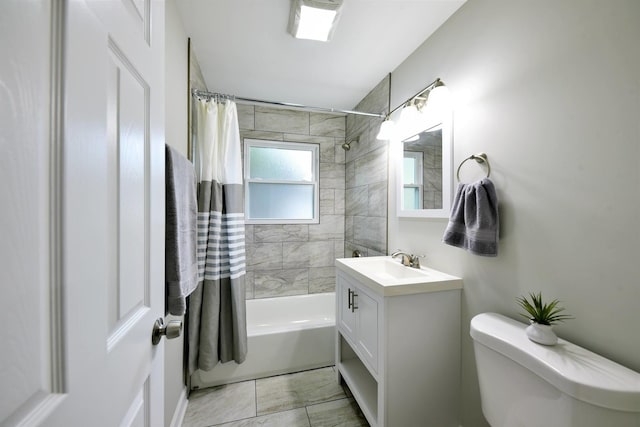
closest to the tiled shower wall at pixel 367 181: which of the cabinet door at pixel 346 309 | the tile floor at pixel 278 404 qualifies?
the cabinet door at pixel 346 309

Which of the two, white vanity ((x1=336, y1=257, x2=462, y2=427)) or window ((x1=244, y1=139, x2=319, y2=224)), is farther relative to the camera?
window ((x1=244, y1=139, x2=319, y2=224))

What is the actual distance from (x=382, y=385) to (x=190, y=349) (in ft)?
4.37

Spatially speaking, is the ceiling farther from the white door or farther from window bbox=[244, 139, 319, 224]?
the white door

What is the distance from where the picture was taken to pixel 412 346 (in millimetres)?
1232

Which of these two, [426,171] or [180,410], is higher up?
[426,171]

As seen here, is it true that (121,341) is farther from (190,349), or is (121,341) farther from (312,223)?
(312,223)

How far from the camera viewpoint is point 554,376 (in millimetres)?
715

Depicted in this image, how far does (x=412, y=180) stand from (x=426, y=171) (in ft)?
0.41

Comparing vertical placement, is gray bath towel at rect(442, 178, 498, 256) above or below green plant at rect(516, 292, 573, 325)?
above

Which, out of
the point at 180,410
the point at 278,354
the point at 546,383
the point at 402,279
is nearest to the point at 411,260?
the point at 402,279

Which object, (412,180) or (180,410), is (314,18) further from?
(180,410)

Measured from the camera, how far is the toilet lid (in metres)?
0.64

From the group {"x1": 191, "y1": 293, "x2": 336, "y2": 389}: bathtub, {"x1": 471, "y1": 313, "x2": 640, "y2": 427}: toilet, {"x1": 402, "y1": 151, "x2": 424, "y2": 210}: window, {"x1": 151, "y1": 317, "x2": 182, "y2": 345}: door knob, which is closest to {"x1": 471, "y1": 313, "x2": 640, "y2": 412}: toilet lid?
{"x1": 471, "y1": 313, "x2": 640, "y2": 427}: toilet

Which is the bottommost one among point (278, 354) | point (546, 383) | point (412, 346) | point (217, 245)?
point (278, 354)
